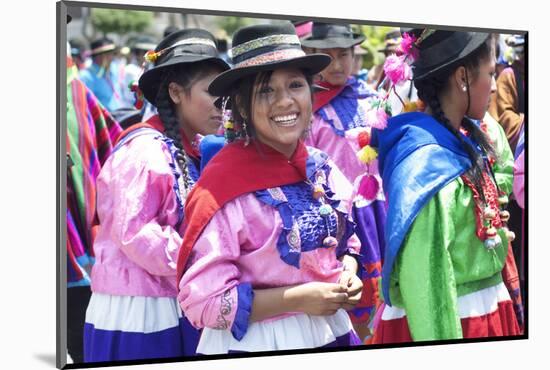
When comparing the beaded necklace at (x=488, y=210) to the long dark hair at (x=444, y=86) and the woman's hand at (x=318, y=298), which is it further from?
the woman's hand at (x=318, y=298)

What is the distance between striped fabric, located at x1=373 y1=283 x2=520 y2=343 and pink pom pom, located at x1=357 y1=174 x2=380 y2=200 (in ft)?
1.75

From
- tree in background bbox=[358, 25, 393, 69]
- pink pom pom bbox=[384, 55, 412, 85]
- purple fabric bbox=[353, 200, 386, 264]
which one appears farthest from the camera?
tree in background bbox=[358, 25, 393, 69]

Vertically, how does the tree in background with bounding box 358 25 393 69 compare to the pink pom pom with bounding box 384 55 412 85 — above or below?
above

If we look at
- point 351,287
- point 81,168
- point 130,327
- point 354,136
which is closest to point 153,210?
point 81,168

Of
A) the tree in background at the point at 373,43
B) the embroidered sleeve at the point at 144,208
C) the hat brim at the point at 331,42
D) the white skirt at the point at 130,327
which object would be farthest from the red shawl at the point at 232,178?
the tree in background at the point at 373,43

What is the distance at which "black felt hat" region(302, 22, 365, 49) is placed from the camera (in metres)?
4.76

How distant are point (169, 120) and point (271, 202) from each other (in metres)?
0.68

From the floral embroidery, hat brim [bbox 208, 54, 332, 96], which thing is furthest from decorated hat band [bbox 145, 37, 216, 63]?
the floral embroidery

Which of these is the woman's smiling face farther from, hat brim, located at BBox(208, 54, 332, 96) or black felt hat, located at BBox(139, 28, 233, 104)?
black felt hat, located at BBox(139, 28, 233, 104)

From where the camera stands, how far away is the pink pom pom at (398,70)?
4.39m

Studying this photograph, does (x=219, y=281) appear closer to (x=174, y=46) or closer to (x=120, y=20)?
(x=174, y=46)

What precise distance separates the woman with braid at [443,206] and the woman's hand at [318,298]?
1.41ft

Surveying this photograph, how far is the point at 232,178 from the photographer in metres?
3.86

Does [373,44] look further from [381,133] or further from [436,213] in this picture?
[436,213]
